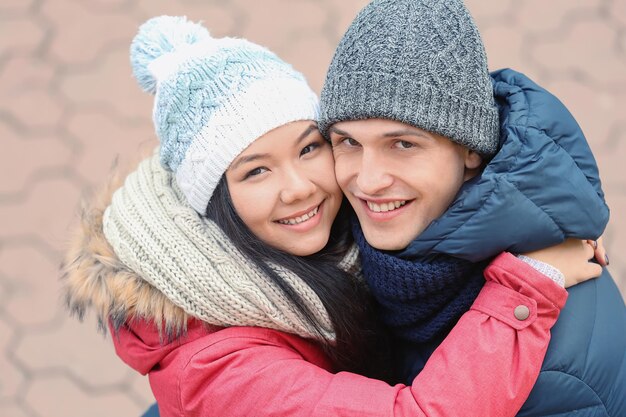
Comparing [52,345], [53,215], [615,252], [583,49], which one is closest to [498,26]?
[583,49]

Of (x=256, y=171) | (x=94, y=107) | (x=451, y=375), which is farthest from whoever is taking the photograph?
(x=94, y=107)

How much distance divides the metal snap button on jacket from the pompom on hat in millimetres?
734

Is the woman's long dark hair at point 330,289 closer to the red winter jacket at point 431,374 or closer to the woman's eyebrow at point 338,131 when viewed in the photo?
the red winter jacket at point 431,374

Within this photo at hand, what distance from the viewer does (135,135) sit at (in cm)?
450

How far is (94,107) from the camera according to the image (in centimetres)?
461

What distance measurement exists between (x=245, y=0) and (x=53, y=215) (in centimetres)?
179

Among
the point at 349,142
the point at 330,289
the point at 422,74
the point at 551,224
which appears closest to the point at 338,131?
the point at 349,142

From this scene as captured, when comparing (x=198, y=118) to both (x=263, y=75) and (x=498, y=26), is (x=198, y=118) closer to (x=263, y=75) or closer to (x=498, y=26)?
(x=263, y=75)

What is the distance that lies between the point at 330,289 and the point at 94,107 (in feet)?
9.67

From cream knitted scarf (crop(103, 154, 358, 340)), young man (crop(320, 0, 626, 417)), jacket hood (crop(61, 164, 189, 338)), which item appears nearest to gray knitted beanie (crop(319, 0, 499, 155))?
young man (crop(320, 0, 626, 417))

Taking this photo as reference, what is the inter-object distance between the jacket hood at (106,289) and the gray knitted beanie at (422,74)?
0.67 metres

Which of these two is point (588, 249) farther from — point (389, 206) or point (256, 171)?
point (256, 171)

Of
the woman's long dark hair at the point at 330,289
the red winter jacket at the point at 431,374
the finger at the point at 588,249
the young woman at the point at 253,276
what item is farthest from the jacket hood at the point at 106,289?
the finger at the point at 588,249

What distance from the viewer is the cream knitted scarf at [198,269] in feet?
6.42
